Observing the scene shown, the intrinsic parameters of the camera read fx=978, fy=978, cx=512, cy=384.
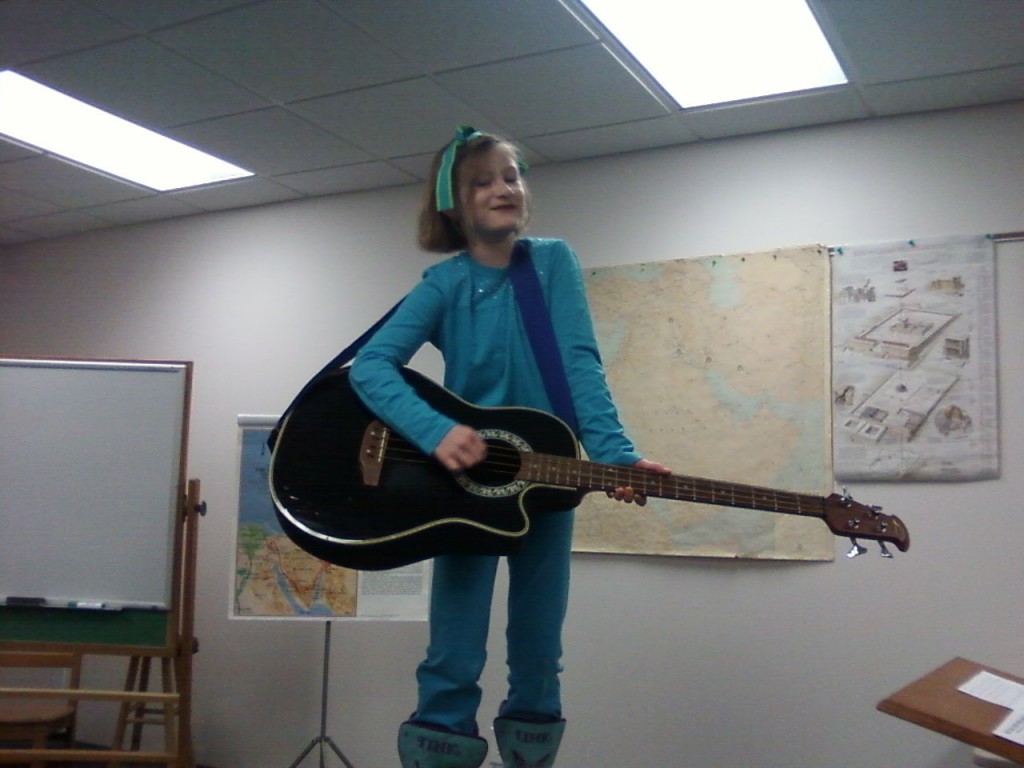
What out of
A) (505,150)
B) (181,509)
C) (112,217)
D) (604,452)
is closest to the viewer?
(604,452)

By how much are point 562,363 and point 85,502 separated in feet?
7.78

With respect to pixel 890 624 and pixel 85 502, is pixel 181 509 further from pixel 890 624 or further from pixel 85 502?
pixel 890 624

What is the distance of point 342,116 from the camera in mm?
3404

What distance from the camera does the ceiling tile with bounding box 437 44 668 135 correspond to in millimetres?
2943

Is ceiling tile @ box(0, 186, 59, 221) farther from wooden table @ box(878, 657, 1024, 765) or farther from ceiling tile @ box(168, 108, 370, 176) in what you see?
wooden table @ box(878, 657, 1024, 765)

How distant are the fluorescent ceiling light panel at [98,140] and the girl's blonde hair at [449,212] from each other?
86.3 inches

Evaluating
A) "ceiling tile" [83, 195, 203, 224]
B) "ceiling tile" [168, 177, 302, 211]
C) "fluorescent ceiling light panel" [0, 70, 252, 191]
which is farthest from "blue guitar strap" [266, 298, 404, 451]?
"ceiling tile" [83, 195, 203, 224]

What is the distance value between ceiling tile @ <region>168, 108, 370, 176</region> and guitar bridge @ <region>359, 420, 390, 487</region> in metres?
2.20

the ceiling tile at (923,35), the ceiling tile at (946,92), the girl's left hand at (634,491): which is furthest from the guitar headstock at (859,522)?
the ceiling tile at (946,92)

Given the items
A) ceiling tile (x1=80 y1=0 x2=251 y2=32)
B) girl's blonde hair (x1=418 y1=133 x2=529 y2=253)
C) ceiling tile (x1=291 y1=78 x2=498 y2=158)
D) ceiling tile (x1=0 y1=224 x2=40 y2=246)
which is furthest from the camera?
ceiling tile (x1=0 y1=224 x2=40 y2=246)

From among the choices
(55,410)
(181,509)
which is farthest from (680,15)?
(55,410)

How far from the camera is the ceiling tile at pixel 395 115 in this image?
3.20 m

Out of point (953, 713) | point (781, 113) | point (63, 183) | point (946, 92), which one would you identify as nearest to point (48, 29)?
point (63, 183)

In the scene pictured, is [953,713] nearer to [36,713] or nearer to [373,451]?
[373,451]
